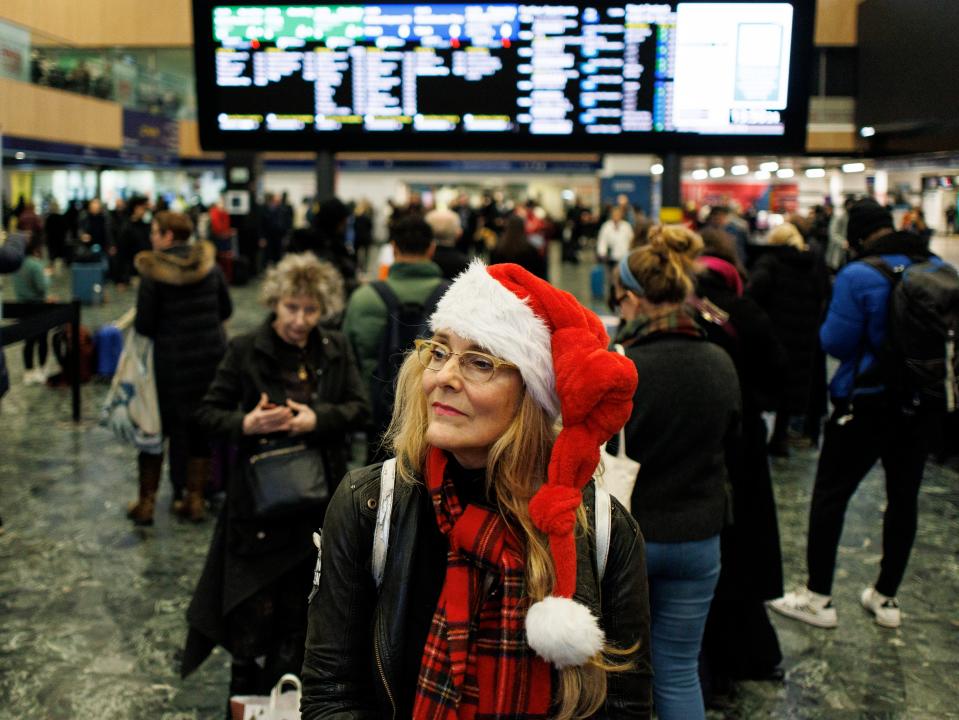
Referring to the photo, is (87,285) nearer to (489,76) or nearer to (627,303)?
(489,76)

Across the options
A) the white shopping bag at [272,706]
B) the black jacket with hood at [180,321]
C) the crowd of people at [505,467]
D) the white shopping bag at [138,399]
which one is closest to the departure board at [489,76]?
the crowd of people at [505,467]

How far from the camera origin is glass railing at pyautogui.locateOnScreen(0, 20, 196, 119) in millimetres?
18859

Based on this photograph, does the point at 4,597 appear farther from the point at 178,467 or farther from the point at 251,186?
the point at 251,186

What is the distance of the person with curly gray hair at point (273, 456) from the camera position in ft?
11.7

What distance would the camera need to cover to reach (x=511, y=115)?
21.4ft

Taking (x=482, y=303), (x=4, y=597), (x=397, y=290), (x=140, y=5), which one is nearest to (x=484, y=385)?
(x=482, y=303)

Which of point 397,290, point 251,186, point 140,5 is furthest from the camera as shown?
point 251,186

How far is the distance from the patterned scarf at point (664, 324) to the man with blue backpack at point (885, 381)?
5.49 feet

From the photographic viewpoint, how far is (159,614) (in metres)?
4.83

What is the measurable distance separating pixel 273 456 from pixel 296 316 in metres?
0.53

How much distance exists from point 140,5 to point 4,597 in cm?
1340

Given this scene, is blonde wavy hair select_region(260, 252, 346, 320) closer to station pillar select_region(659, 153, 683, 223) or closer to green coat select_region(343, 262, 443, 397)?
green coat select_region(343, 262, 443, 397)

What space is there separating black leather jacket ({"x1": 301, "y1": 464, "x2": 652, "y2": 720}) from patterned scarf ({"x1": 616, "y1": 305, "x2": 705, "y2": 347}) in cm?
140

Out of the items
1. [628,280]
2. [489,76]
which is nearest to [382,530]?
[628,280]
